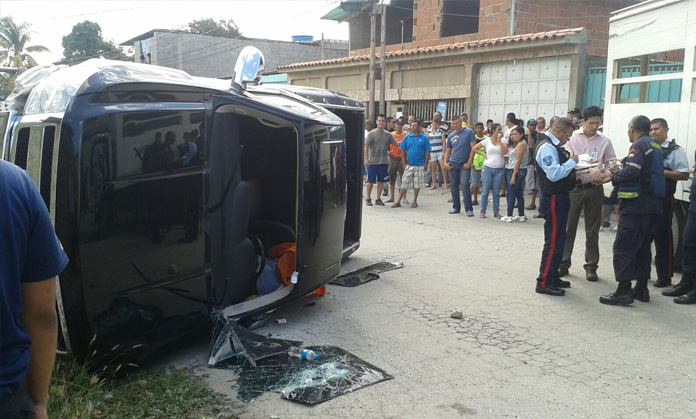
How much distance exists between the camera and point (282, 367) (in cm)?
447

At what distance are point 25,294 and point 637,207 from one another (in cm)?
564

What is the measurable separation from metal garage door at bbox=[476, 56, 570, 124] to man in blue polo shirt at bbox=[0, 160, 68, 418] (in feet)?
46.1

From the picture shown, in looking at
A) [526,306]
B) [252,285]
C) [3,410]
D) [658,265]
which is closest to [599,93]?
[658,265]

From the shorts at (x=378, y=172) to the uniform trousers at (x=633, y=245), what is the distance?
674 centimetres

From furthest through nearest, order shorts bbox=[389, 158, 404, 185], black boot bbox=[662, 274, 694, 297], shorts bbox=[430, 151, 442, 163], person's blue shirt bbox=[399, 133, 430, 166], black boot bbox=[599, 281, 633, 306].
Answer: shorts bbox=[430, 151, 442, 163]
shorts bbox=[389, 158, 404, 185]
person's blue shirt bbox=[399, 133, 430, 166]
black boot bbox=[662, 274, 694, 297]
black boot bbox=[599, 281, 633, 306]

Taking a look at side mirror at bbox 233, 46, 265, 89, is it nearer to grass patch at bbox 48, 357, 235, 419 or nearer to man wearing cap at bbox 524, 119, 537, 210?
grass patch at bbox 48, 357, 235, 419

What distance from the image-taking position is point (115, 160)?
155 inches

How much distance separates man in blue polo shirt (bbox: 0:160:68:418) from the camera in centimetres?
181

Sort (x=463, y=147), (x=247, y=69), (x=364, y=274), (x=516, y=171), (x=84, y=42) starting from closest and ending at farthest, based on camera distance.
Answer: (x=247, y=69) < (x=364, y=274) < (x=516, y=171) < (x=463, y=147) < (x=84, y=42)

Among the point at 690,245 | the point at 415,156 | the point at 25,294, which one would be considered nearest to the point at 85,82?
the point at 25,294

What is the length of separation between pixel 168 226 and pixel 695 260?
516cm

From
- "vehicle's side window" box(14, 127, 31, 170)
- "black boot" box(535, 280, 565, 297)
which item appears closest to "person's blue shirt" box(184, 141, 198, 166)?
"vehicle's side window" box(14, 127, 31, 170)

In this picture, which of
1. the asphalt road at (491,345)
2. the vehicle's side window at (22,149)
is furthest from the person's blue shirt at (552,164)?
the vehicle's side window at (22,149)

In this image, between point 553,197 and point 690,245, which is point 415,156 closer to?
point 553,197
